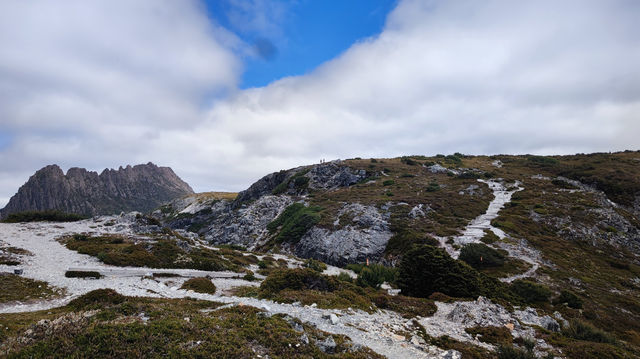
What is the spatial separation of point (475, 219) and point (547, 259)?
16478 mm

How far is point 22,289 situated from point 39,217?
43500 millimetres

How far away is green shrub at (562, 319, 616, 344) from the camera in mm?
13797

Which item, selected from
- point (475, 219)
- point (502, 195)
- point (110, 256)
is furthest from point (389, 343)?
point (502, 195)

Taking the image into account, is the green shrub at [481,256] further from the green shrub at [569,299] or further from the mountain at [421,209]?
the green shrub at [569,299]

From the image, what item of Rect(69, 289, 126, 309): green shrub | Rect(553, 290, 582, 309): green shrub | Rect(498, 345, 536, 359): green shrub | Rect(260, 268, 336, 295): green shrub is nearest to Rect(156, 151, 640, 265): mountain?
Rect(553, 290, 582, 309): green shrub

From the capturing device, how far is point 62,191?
18625cm

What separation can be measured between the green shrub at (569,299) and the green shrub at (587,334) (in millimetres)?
7247

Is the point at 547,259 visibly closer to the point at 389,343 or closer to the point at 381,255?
the point at 381,255

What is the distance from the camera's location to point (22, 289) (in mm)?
16609

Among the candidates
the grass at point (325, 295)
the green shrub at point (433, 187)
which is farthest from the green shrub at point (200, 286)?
the green shrub at point (433, 187)

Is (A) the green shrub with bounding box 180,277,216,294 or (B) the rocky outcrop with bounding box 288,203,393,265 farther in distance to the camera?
(B) the rocky outcrop with bounding box 288,203,393,265

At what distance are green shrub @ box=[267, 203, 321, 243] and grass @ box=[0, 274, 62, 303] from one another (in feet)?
117

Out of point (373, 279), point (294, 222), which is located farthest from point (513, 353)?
point (294, 222)

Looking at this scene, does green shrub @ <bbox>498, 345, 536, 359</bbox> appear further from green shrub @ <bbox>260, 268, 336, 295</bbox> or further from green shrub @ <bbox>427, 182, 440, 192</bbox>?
green shrub @ <bbox>427, 182, 440, 192</bbox>
